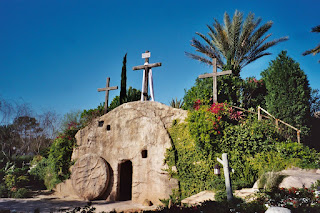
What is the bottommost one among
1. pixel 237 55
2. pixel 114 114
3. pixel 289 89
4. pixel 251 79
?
pixel 114 114

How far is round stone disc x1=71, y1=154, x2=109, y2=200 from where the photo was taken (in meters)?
12.1

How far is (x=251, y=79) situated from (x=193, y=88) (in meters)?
4.27

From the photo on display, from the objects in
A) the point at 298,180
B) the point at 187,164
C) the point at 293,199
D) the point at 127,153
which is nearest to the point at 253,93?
the point at 187,164

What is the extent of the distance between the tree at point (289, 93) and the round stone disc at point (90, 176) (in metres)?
9.40

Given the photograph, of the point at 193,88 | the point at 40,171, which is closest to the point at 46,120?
the point at 40,171

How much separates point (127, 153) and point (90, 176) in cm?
221

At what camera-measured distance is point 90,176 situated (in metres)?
12.5

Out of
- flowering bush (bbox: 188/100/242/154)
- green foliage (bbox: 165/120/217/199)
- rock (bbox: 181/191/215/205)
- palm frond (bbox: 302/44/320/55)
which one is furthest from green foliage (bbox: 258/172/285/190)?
palm frond (bbox: 302/44/320/55)

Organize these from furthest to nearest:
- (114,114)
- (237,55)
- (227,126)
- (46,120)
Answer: (46,120) < (237,55) < (114,114) < (227,126)

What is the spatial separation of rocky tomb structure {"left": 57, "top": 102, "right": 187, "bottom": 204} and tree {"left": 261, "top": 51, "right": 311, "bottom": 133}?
5325 mm

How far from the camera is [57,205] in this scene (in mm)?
10805

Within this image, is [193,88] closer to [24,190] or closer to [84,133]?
[84,133]

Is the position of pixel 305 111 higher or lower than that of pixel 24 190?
higher

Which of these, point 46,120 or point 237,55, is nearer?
point 237,55
